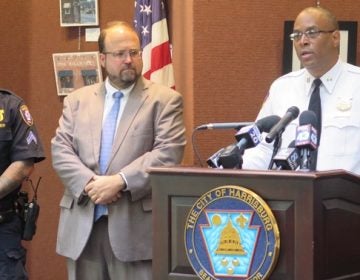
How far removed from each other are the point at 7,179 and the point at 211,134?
1.20 meters

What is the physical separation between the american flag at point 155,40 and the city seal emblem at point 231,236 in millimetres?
2225

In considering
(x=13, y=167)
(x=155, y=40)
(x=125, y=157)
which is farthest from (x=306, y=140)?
(x=155, y=40)

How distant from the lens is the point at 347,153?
2736mm

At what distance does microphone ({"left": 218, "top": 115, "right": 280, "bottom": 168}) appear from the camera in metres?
2.06

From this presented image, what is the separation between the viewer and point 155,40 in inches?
167

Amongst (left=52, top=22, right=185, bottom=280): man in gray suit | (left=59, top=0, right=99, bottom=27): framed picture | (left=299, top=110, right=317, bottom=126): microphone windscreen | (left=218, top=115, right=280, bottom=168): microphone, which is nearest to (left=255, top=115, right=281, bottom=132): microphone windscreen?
(left=218, top=115, right=280, bottom=168): microphone

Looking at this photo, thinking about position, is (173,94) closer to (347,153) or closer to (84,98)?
(84,98)

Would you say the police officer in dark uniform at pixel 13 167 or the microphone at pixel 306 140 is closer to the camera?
the microphone at pixel 306 140

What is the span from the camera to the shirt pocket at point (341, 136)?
2.75m

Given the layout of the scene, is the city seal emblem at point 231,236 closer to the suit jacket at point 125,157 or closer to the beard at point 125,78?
the suit jacket at point 125,157

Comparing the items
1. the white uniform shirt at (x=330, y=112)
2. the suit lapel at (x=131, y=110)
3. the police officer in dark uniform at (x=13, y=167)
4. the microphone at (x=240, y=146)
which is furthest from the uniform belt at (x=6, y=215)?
the microphone at (x=240, y=146)

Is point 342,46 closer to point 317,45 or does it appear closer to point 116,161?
point 317,45

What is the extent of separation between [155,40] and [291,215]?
249 centimetres

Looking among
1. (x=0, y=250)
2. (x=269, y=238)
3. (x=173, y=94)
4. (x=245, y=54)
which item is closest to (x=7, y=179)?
(x=0, y=250)
